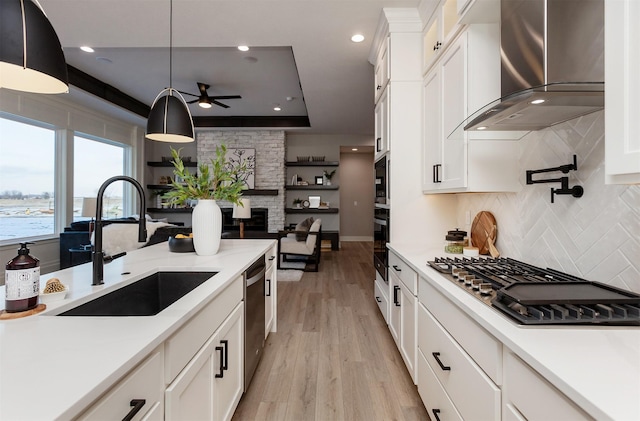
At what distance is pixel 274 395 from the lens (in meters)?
1.99

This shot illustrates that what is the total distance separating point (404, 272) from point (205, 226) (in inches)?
53.9

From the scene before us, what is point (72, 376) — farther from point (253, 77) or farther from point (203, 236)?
point (253, 77)

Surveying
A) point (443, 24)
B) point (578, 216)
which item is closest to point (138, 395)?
point (578, 216)

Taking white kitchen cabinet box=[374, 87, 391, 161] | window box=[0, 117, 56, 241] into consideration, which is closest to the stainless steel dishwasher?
white kitchen cabinet box=[374, 87, 391, 161]

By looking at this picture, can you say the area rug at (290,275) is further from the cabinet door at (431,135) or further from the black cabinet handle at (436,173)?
the black cabinet handle at (436,173)

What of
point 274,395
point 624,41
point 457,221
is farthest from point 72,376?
point 457,221

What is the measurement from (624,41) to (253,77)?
4.88 meters

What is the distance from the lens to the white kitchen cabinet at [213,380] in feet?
3.25

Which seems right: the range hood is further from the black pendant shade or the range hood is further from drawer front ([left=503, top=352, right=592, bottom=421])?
the black pendant shade

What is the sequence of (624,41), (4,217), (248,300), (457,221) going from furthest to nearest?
(4,217) → (457,221) → (248,300) → (624,41)

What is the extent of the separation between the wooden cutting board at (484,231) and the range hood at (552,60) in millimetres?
875

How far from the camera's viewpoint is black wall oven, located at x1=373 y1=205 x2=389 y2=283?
2822 mm

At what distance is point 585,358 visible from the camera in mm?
757

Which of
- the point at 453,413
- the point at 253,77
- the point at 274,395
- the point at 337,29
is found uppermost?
the point at 253,77
